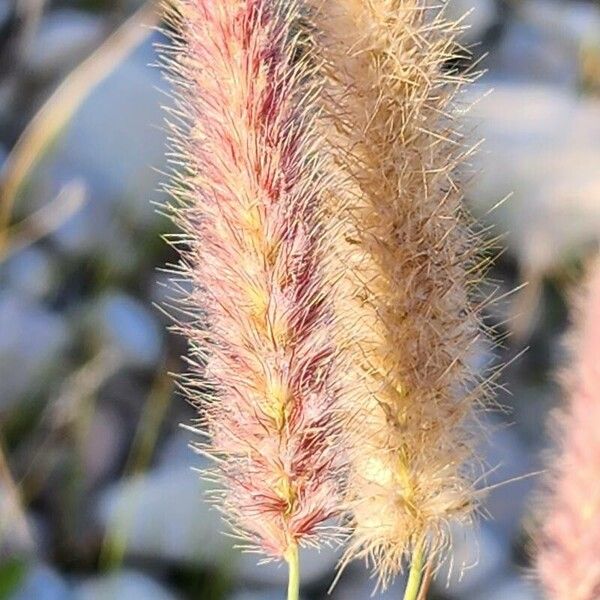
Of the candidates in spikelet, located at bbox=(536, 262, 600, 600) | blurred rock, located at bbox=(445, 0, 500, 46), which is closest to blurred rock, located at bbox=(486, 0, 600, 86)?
blurred rock, located at bbox=(445, 0, 500, 46)

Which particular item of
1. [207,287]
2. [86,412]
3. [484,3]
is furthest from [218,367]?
[484,3]

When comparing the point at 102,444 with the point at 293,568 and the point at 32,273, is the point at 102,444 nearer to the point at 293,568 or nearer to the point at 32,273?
the point at 32,273

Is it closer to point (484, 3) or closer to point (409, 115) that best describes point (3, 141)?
point (484, 3)

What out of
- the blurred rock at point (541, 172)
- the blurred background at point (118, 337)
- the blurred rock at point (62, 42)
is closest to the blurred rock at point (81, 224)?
the blurred background at point (118, 337)

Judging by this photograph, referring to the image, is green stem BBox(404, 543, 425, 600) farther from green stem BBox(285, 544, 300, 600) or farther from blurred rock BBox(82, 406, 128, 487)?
blurred rock BBox(82, 406, 128, 487)

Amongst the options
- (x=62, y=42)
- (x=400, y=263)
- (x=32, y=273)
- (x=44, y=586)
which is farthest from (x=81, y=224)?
(x=400, y=263)

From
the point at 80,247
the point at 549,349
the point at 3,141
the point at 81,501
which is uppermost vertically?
the point at 3,141

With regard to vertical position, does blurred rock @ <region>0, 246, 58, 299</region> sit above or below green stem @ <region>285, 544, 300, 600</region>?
below
